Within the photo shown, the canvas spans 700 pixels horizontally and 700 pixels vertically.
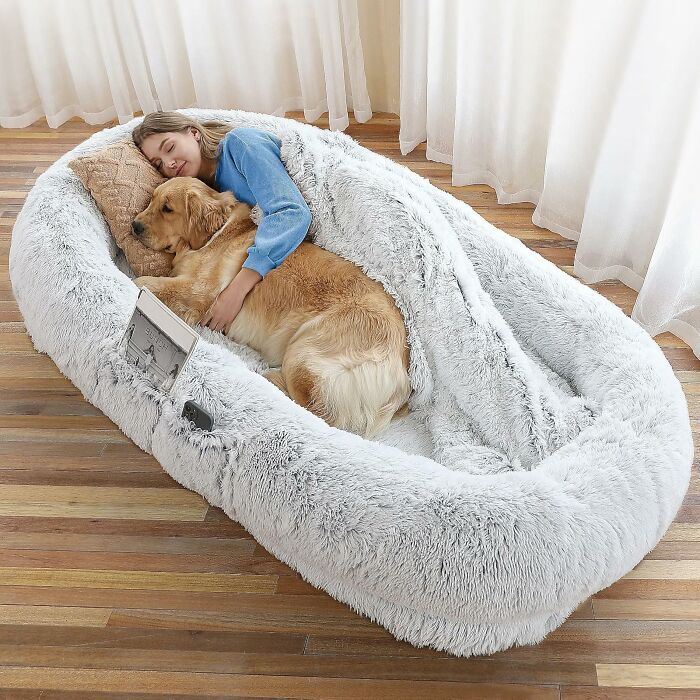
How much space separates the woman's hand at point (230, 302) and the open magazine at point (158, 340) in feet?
0.93

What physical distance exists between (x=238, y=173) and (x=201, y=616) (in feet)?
3.71

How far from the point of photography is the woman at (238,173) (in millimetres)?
1954

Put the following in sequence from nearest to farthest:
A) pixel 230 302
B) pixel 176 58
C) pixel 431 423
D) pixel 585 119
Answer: pixel 431 423 < pixel 230 302 < pixel 585 119 < pixel 176 58

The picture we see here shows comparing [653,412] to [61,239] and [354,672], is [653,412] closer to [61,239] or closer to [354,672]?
[354,672]

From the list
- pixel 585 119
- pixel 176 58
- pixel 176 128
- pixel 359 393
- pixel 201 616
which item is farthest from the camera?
pixel 176 58

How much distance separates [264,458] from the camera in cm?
154

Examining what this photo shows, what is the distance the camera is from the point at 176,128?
224 cm

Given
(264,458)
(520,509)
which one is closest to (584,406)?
(520,509)

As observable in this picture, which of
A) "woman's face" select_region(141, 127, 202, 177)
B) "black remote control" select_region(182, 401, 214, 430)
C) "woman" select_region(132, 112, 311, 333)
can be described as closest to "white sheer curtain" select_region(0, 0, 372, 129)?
"woman" select_region(132, 112, 311, 333)

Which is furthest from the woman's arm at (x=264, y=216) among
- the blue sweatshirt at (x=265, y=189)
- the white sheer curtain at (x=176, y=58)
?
the white sheer curtain at (x=176, y=58)

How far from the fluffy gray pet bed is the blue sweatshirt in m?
0.06

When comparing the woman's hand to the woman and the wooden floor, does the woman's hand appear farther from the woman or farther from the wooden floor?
the wooden floor

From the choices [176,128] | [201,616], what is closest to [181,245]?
[176,128]

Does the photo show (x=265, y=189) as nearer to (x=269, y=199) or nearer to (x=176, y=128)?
(x=269, y=199)
